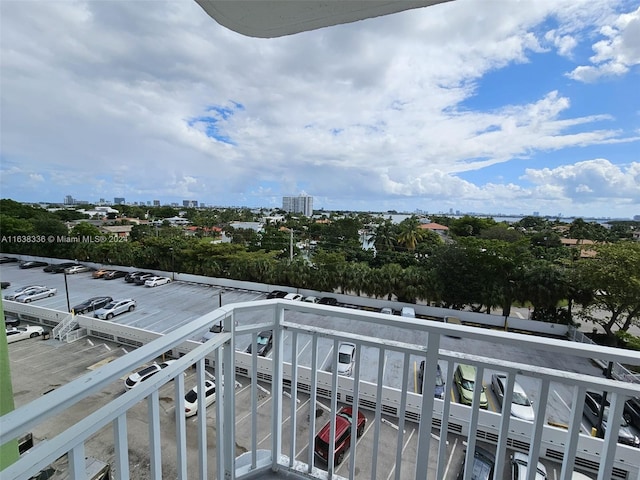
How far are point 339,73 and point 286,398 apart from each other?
5.61 metres

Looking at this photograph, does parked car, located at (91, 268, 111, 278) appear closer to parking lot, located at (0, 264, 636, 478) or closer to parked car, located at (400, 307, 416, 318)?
parking lot, located at (0, 264, 636, 478)

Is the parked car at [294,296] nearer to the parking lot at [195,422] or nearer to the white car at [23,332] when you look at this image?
the parking lot at [195,422]

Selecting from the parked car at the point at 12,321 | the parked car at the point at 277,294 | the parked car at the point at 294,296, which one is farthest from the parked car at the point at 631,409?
the parked car at the point at 12,321

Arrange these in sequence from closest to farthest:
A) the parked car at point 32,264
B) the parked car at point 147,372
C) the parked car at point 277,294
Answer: the parked car at point 147,372
the parked car at point 277,294
the parked car at point 32,264

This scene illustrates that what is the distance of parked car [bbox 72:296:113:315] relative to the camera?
30.8 feet

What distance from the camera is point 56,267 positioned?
49.6 feet

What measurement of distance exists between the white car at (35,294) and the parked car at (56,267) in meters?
4.43

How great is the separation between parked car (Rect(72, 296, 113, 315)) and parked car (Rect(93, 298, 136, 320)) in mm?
375

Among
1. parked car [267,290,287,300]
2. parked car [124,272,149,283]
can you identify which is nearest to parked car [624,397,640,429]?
parked car [267,290,287,300]

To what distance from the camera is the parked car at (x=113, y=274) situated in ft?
46.0

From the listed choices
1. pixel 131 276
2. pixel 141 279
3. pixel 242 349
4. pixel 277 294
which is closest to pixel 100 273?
pixel 131 276

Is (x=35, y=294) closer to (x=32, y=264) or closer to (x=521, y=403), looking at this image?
(x=32, y=264)

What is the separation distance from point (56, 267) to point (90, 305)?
8.31 meters

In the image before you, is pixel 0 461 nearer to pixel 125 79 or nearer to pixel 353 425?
pixel 353 425
